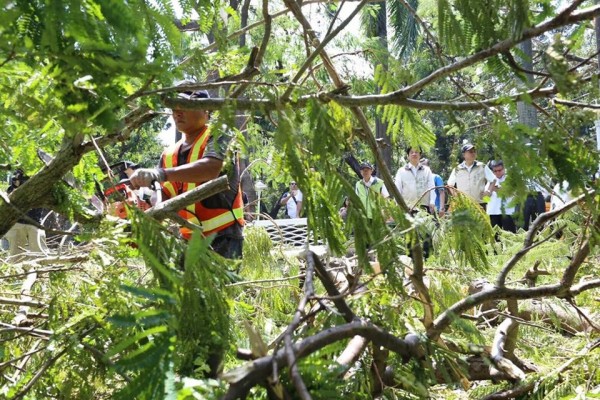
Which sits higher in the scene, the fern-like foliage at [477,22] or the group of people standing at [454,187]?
the fern-like foliage at [477,22]

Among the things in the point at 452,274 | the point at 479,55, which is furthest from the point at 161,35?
the point at 452,274

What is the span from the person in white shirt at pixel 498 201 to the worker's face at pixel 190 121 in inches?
65.8

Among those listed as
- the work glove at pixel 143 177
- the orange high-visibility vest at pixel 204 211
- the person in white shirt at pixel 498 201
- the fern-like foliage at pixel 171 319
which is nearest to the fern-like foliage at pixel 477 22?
the person in white shirt at pixel 498 201

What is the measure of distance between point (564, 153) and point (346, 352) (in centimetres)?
91

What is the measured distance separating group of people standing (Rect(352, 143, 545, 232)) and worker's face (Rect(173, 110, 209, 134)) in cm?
99

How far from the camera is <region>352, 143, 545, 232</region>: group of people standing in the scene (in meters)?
2.49

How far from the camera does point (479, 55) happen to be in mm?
1911

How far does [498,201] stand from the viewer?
6.35m

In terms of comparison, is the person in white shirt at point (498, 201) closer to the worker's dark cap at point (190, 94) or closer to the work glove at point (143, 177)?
the worker's dark cap at point (190, 94)

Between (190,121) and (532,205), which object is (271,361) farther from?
(532,205)

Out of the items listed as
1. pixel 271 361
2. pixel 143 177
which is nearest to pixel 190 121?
pixel 143 177

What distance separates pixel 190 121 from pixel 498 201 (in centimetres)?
340

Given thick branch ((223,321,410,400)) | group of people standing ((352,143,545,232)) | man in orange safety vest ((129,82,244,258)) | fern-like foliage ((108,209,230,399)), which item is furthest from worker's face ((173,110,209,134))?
thick branch ((223,321,410,400))

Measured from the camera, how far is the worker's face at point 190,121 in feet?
13.1
